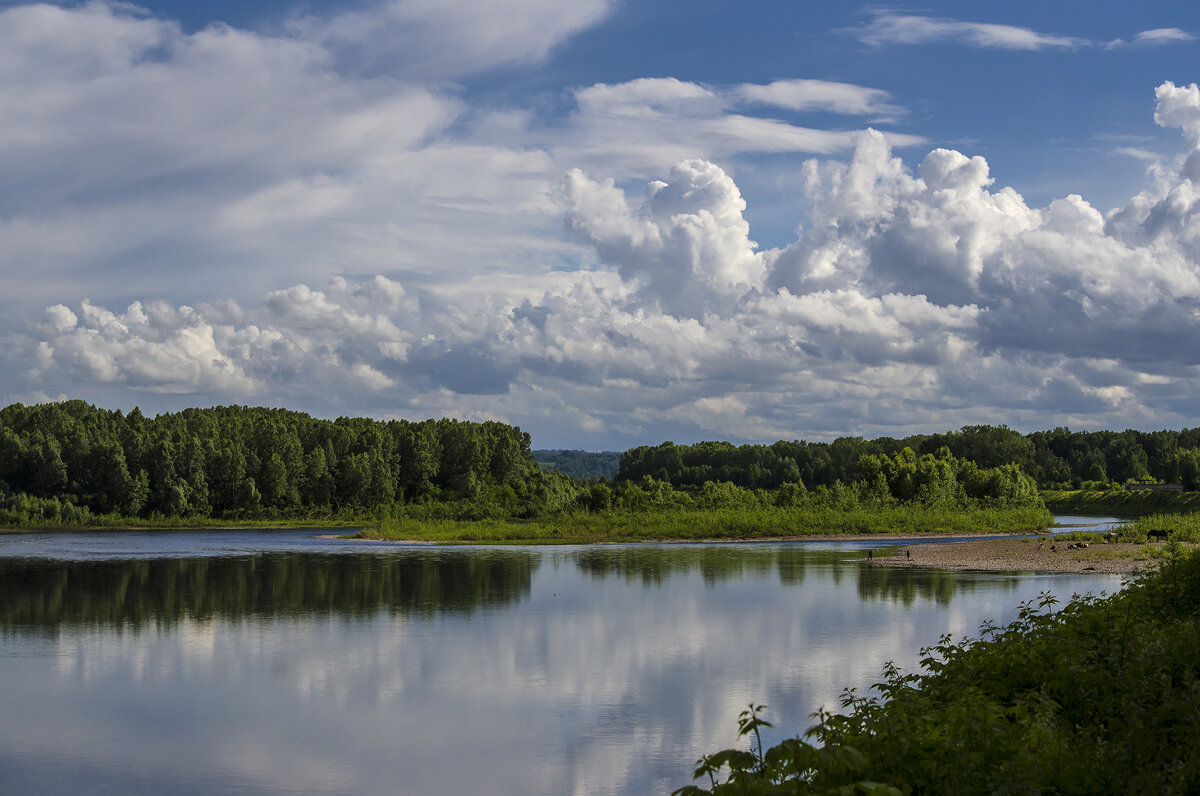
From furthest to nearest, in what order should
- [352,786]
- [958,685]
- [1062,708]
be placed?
[352,786] < [958,685] < [1062,708]

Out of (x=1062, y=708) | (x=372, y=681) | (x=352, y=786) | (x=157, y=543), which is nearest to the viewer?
(x=1062, y=708)

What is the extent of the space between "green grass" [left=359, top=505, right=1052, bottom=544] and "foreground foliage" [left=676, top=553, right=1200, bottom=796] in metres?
57.9

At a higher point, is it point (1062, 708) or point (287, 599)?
point (1062, 708)

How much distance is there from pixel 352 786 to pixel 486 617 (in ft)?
51.2

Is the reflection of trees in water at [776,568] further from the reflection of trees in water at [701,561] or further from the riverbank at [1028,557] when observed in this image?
the riverbank at [1028,557]

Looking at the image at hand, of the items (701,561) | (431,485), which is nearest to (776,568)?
(701,561)

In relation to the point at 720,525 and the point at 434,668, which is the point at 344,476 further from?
the point at 434,668

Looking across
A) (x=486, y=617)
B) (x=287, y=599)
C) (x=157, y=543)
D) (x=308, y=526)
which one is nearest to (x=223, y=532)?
(x=308, y=526)

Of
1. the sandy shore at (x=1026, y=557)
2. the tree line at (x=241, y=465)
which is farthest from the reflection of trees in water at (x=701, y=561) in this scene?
the tree line at (x=241, y=465)

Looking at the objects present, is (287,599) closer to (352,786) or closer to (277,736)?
(277,736)

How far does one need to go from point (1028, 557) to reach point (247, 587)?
3632 centimetres

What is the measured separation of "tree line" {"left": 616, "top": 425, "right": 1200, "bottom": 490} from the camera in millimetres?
144125

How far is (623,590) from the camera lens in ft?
120

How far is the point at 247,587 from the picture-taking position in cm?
3866
